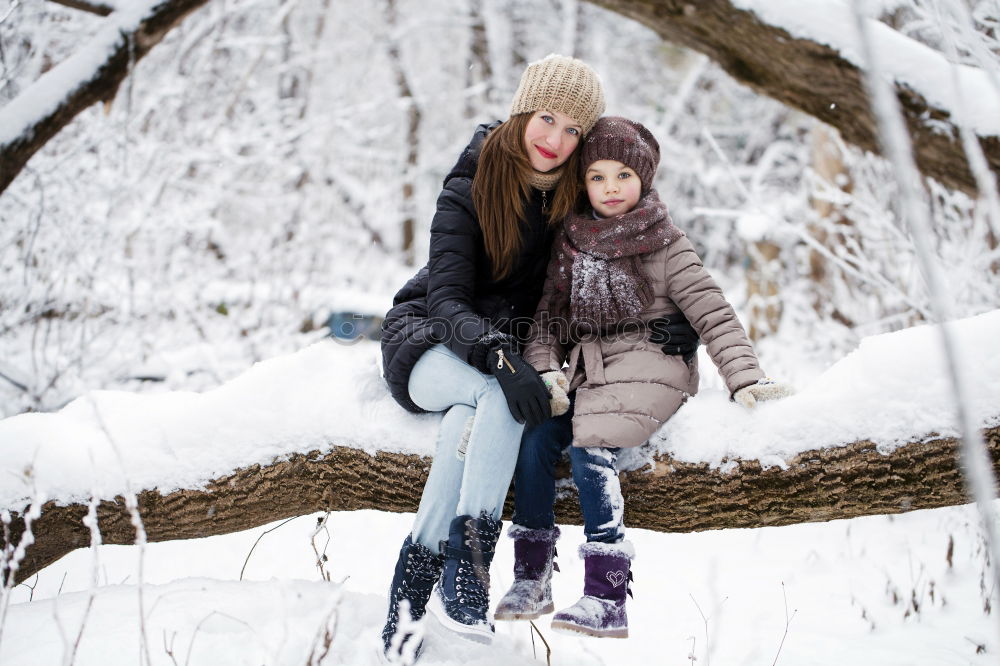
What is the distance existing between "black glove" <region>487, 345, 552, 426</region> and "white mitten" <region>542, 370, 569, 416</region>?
38mm

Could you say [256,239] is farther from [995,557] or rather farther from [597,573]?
[995,557]

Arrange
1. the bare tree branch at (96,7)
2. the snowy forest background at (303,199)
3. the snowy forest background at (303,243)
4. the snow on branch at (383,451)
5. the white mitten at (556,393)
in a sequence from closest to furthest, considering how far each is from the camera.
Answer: the snow on branch at (383,451), the white mitten at (556,393), the bare tree branch at (96,7), the snowy forest background at (303,243), the snowy forest background at (303,199)

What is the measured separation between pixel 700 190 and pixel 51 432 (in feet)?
32.7

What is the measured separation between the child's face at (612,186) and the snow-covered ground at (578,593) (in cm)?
122

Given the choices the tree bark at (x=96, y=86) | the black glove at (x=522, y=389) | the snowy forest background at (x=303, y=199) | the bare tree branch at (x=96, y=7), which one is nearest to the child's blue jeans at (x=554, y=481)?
the black glove at (x=522, y=389)

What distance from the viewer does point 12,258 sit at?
13.8 ft

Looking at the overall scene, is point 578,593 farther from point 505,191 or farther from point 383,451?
point 505,191

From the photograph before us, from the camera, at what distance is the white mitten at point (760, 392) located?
1920mm

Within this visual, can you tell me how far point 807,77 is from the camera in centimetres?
285

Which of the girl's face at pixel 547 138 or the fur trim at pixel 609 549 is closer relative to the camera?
the fur trim at pixel 609 549

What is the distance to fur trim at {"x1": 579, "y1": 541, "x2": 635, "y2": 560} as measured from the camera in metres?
1.91

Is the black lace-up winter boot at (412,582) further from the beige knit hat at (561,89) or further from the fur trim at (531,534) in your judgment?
the beige knit hat at (561,89)

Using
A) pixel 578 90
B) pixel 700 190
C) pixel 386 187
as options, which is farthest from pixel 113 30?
pixel 700 190

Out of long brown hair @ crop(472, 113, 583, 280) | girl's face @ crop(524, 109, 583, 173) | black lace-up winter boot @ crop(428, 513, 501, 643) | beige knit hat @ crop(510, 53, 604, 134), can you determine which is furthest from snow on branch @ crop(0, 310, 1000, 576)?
beige knit hat @ crop(510, 53, 604, 134)
